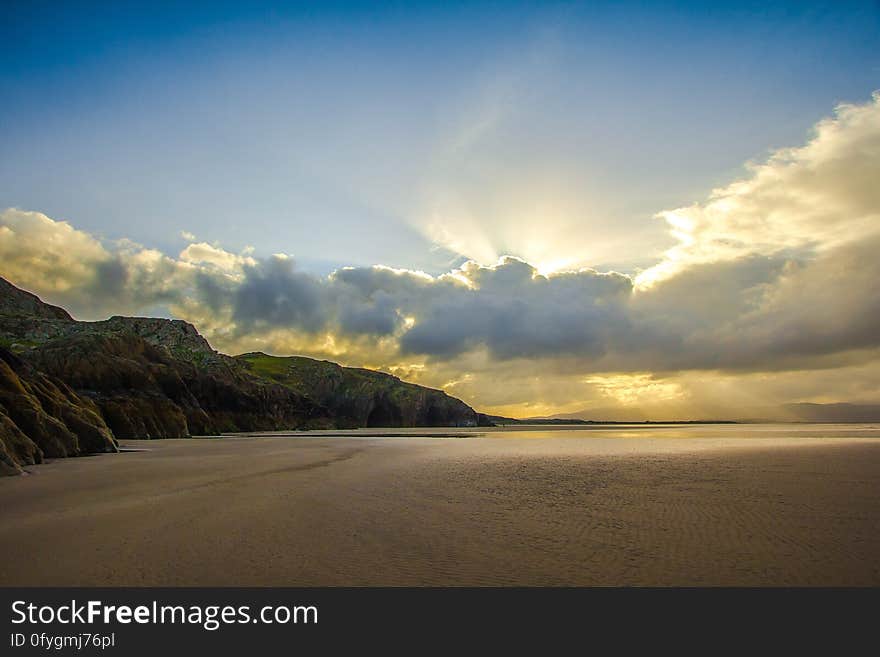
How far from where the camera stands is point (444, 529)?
43.1 feet

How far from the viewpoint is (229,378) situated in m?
117

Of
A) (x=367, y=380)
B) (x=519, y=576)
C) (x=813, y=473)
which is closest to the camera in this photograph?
(x=519, y=576)

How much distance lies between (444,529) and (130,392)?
231 ft

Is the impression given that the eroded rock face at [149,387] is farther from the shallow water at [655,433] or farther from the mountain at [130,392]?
the shallow water at [655,433]

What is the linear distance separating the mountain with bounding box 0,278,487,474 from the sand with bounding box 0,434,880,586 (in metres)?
11.8

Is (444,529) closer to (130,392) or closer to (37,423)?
(37,423)

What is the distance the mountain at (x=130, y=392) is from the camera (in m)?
33.1

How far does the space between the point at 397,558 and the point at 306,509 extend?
246 inches

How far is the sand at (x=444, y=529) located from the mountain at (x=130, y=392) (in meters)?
11.8
